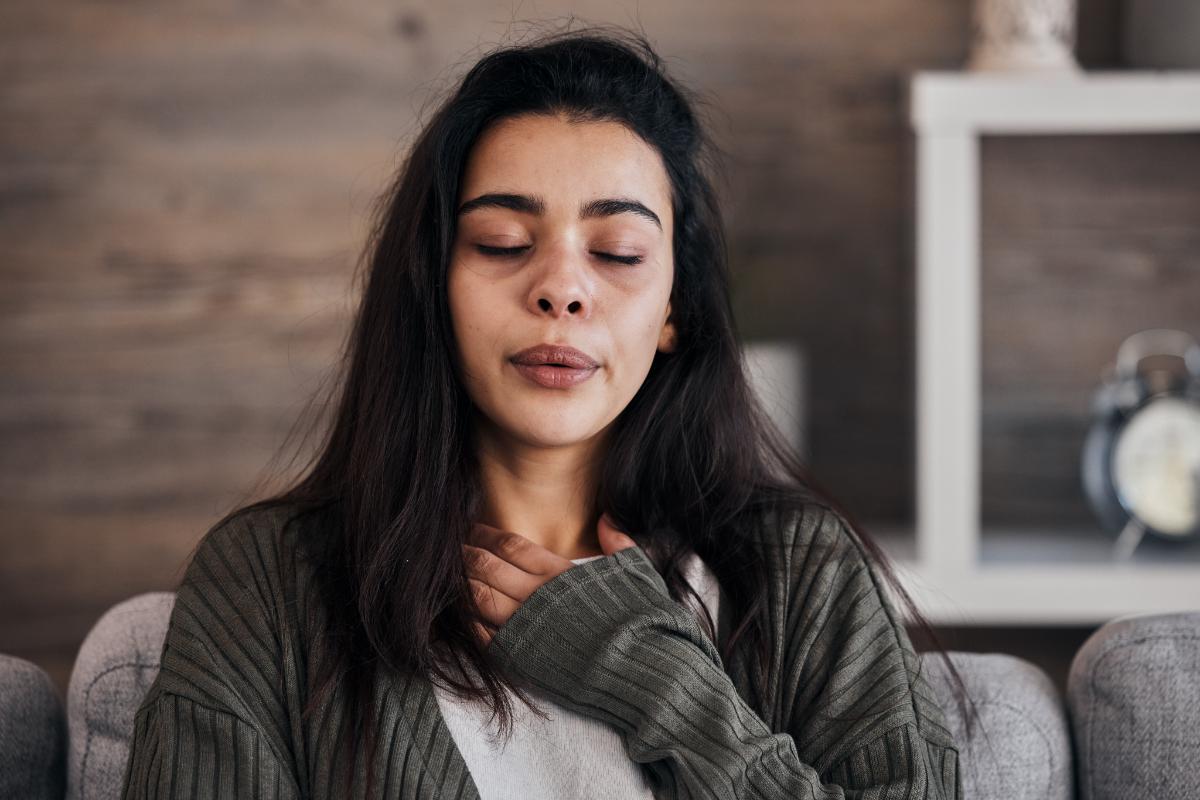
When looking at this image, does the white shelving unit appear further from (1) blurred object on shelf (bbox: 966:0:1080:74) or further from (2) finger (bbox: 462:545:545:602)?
(2) finger (bbox: 462:545:545:602)

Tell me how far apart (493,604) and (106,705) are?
358 mm

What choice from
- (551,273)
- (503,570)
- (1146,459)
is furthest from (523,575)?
(1146,459)

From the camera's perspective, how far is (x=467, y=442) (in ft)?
3.92

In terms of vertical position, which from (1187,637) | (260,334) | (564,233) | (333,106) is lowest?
(1187,637)

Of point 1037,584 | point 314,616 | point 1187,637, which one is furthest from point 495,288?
point 1037,584

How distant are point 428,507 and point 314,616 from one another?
4.9 inches

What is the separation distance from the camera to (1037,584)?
6.04 feet

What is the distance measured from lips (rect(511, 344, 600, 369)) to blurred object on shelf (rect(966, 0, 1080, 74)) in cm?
97

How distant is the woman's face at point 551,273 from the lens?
43.3 inches

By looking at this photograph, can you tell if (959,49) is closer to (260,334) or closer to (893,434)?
(893,434)

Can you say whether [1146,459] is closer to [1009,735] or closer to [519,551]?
[1009,735]

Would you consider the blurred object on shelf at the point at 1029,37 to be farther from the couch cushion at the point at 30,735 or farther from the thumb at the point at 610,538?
the couch cushion at the point at 30,735

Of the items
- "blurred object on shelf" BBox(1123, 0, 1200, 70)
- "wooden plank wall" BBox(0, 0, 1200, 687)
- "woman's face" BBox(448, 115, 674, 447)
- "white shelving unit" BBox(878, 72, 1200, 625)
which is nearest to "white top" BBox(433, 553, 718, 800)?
"woman's face" BBox(448, 115, 674, 447)

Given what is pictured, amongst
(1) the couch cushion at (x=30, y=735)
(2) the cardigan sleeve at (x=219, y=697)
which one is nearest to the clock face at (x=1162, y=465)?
(2) the cardigan sleeve at (x=219, y=697)
